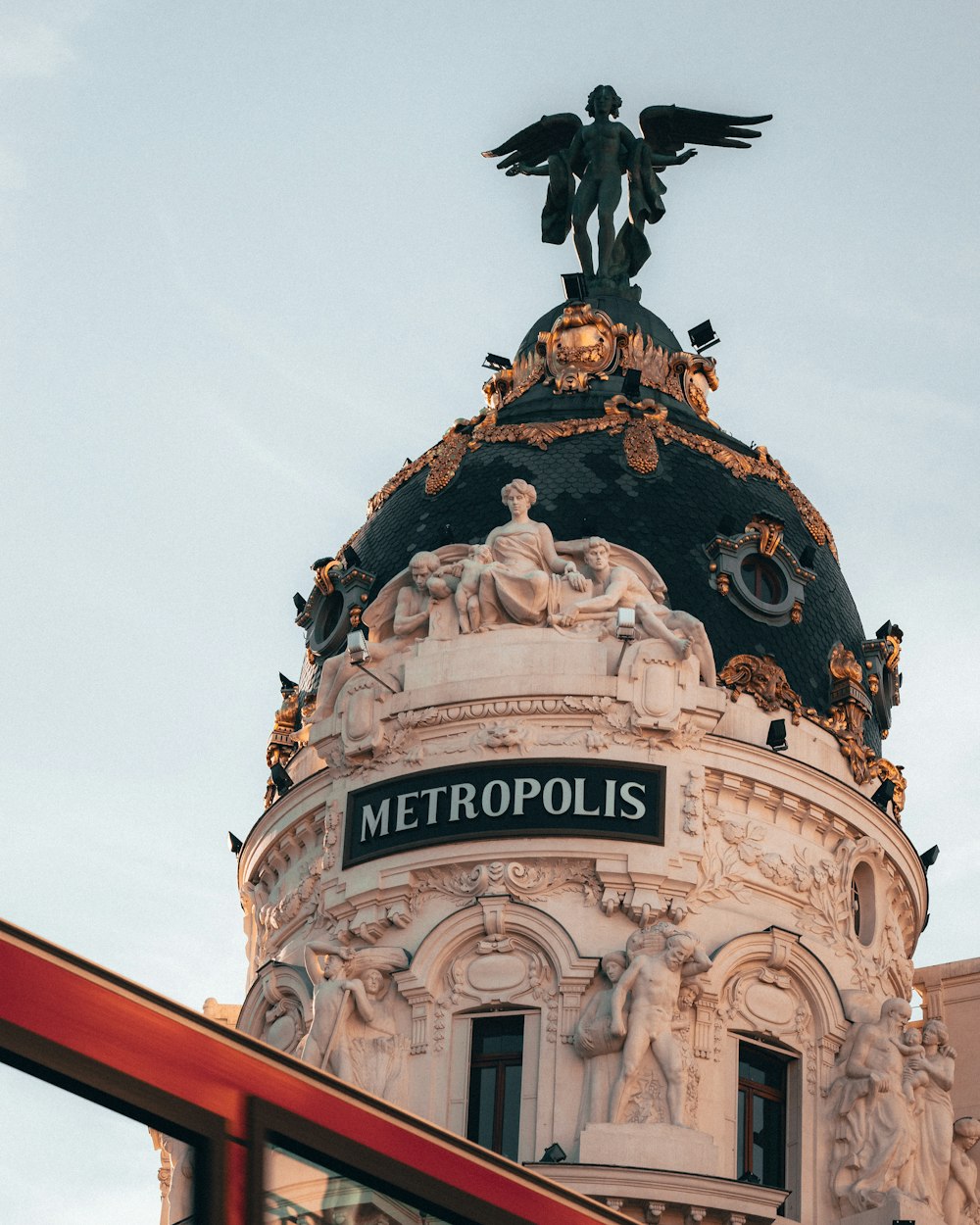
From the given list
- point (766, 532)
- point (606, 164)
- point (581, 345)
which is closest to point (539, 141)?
point (606, 164)

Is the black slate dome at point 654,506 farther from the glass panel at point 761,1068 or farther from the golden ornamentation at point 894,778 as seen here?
the glass panel at point 761,1068

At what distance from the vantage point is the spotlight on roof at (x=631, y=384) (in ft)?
116

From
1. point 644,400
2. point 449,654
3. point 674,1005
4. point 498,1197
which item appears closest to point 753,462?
point 644,400

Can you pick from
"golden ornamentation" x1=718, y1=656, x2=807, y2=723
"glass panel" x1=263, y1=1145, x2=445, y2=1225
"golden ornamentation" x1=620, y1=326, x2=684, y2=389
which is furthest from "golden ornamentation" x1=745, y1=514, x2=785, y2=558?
"glass panel" x1=263, y1=1145, x2=445, y2=1225

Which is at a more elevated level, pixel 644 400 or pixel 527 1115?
pixel 644 400

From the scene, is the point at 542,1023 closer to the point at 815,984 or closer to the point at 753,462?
the point at 815,984

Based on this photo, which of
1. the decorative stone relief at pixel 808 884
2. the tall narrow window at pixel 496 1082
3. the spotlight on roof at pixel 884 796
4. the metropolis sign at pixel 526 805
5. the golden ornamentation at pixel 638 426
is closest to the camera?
the tall narrow window at pixel 496 1082

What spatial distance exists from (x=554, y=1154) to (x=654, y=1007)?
6.83ft

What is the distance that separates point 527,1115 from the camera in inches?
1163

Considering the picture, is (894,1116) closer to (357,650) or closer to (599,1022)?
(599,1022)

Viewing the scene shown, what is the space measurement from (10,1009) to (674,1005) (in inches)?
751

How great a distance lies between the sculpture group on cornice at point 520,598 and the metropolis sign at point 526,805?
5.91 ft

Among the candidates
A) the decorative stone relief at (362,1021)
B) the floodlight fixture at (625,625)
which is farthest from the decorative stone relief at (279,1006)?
the floodlight fixture at (625,625)

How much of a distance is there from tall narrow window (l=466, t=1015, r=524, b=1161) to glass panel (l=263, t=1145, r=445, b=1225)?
674 inches
